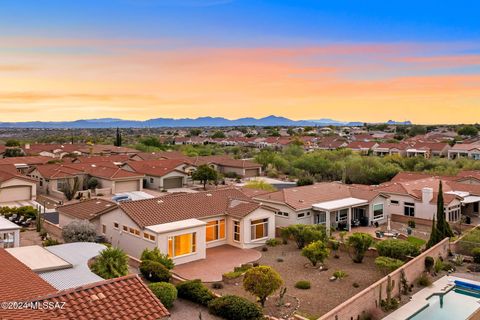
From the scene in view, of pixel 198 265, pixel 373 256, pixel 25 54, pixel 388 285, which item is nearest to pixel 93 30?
pixel 25 54

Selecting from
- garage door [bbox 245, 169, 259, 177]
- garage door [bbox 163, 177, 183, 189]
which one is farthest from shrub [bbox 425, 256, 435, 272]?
garage door [bbox 245, 169, 259, 177]

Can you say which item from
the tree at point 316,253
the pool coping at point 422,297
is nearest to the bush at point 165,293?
the tree at point 316,253

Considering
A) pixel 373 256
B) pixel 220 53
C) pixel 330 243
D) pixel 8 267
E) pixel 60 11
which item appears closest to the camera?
pixel 8 267

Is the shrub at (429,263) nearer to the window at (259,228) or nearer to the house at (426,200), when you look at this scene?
the window at (259,228)

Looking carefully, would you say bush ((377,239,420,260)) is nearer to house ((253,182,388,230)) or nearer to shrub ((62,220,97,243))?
house ((253,182,388,230))

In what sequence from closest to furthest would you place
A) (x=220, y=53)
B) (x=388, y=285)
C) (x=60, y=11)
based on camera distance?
(x=388, y=285)
(x=60, y=11)
(x=220, y=53)

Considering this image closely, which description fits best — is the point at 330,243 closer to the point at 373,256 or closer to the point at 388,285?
the point at 373,256
